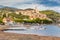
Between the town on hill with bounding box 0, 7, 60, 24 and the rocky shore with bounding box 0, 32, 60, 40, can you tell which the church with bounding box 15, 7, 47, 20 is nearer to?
the town on hill with bounding box 0, 7, 60, 24

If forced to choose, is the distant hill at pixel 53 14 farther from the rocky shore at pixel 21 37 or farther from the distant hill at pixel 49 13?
the rocky shore at pixel 21 37

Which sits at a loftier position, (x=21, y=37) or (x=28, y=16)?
(x=28, y=16)

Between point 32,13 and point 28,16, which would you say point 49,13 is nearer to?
point 32,13

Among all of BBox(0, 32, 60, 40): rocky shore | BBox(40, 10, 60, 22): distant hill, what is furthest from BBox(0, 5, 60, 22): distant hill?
BBox(0, 32, 60, 40): rocky shore

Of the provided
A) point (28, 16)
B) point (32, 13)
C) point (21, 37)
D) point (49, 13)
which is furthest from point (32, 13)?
point (21, 37)

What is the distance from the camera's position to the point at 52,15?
482 cm

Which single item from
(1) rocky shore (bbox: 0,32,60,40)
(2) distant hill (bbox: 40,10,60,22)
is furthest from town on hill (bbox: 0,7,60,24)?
(1) rocky shore (bbox: 0,32,60,40)

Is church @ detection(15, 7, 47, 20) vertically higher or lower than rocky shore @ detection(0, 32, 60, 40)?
higher

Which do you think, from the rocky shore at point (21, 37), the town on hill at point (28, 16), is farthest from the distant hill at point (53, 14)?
the rocky shore at point (21, 37)

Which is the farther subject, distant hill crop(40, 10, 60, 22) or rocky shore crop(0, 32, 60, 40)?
distant hill crop(40, 10, 60, 22)

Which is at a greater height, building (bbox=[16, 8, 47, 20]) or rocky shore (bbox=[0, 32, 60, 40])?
building (bbox=[16, 8, 47, 20])

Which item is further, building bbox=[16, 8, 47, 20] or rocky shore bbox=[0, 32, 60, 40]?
building bbox=[16, 8, 47, 20]

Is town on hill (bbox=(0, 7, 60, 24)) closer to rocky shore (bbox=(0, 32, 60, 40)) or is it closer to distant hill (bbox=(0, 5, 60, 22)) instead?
distant hill (bbox=(0, 5, 60, 22))

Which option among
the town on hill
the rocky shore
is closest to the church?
the town on hill
